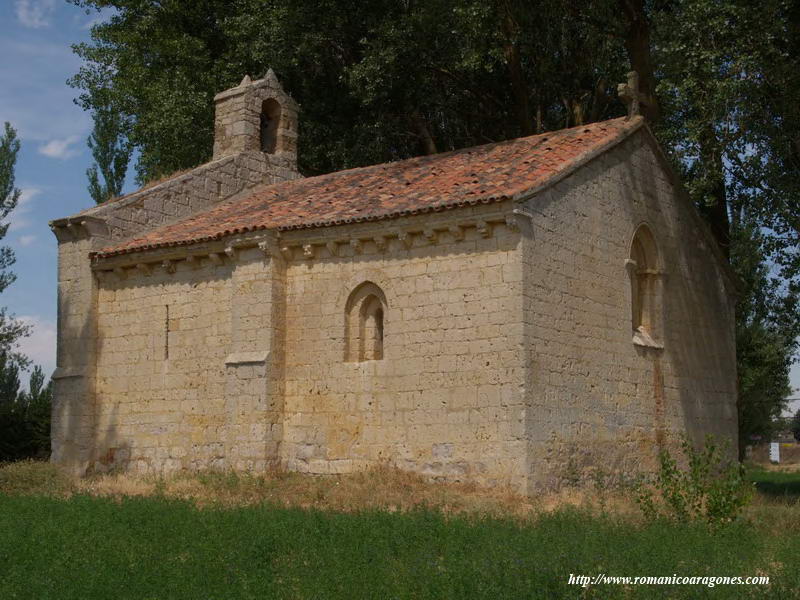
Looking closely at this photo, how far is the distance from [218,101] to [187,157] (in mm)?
4462

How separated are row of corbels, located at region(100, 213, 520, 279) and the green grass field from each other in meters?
4.62

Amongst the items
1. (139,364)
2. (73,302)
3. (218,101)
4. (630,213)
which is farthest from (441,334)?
(218,101)

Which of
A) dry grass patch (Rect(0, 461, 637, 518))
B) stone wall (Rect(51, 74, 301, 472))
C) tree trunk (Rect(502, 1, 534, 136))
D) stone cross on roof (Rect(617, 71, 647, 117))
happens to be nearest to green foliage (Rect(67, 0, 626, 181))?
tree trunk (Rect(502, 1, 534, 136))

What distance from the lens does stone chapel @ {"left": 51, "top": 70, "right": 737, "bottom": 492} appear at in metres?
15.2

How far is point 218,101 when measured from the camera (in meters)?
23.6

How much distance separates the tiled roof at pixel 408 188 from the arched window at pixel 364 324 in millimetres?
1236

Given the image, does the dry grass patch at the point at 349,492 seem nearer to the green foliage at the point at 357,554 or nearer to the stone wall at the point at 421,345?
the stone wall at the point at 421,345

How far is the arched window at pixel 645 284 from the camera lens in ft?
59.9

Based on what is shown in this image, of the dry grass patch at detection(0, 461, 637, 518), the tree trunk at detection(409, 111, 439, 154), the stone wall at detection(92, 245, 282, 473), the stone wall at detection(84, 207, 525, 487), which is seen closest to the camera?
the dry grass patch at detection(0, 461, 637, 518)

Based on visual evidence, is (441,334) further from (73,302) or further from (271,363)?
(73,302)

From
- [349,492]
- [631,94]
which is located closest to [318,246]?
[349,492]

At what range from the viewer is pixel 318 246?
56.2 ft

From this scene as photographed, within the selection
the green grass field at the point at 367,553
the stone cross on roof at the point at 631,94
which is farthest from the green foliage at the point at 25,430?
the stone cross on roof at the point at 631,94

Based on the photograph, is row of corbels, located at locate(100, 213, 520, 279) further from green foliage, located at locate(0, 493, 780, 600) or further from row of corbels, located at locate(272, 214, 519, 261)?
green foliage, located at locate(0, 493, 780, 600)
